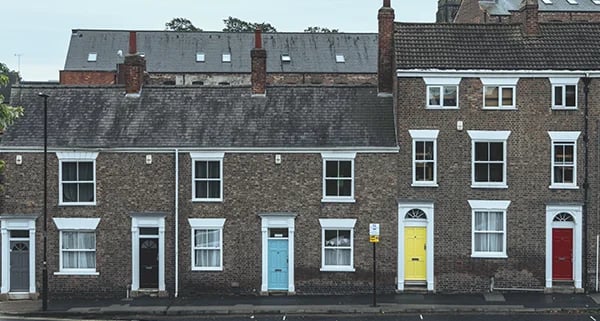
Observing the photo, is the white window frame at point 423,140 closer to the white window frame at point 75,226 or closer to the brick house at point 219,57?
the white window frame at point 75,226

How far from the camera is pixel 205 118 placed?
114 ft

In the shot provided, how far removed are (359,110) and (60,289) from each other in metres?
13.3

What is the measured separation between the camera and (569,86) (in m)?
33.2

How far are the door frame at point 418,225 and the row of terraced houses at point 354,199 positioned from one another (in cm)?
5

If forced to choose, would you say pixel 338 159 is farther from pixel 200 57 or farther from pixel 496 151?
pixel 200 57

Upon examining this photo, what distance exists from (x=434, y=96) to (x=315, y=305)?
912 centimetres

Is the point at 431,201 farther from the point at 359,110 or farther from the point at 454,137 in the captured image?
the point at 359,110

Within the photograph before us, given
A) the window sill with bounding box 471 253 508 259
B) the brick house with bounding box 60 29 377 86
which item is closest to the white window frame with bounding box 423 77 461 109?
the window sill with bounding box 471 253 508 259

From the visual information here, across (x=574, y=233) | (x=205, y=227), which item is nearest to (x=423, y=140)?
(x=574, y=233)

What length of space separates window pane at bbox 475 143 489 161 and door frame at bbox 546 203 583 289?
2916 millimetres

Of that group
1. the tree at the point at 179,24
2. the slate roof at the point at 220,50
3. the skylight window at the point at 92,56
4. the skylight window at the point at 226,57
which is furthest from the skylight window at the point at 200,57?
the tree at the point at 179,24

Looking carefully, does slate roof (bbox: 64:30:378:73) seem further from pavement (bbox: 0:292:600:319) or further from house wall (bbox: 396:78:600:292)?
pavement (bbox: 0:292:600:319)

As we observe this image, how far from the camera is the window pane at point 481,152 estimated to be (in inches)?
1318

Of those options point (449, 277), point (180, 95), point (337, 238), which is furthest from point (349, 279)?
point (180, 95)
